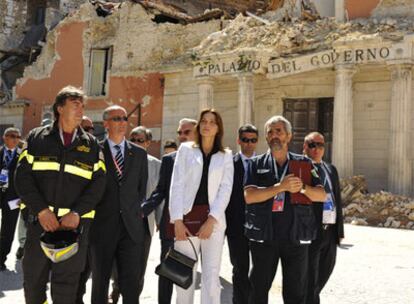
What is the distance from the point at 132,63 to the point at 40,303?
17809 millimetres

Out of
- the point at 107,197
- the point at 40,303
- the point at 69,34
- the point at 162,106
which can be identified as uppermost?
the point at 69,34

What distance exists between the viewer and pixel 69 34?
22828 millimetres

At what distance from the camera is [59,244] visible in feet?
10.7

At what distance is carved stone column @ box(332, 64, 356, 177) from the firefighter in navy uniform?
10944 mm

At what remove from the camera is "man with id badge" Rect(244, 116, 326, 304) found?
359cm

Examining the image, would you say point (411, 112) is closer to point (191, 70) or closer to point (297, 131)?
point (297, 131)

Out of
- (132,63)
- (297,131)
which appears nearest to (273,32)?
(297,131)

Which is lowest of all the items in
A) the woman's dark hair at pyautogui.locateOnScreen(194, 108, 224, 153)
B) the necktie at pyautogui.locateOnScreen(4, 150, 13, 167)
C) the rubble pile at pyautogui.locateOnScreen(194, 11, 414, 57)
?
the necktie at pyautogui.locateOnScreen(4, 150, 13, 167)

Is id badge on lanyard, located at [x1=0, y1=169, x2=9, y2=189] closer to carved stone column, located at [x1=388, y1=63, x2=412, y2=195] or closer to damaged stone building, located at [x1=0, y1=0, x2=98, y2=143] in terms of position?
carved stone column, located at [x1=388, y1=63, x2=412, y2=195]

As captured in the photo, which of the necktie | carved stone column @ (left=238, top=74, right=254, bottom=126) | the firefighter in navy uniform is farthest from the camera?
carved stone column @ (left=238, top=74, right=254, bottom=126)

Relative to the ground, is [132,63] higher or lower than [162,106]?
higher

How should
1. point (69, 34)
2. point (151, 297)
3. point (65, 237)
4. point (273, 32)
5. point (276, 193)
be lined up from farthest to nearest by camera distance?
point (69, 34) → point (273, 32) → point (151, 297) → point (276, 193) → point (65, 237)

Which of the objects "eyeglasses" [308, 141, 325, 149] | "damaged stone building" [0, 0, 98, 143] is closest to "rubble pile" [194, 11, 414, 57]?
"eyeglasses" [308, 141, 325, 149]

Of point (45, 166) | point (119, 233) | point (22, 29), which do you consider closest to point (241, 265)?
point (119, 233)
